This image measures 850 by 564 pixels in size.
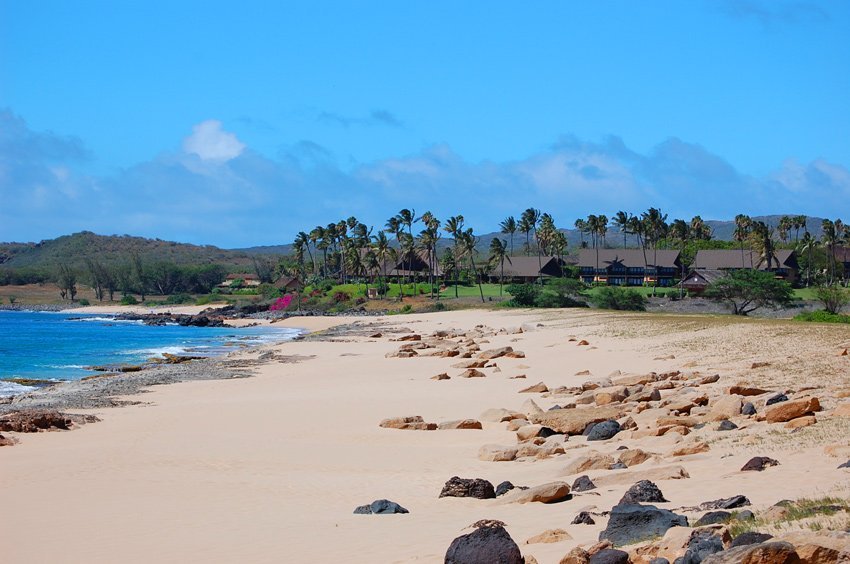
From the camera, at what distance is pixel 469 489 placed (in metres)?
12.5

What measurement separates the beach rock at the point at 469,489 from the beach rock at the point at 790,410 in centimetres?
640

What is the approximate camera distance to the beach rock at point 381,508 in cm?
1173

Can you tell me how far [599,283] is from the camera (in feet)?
419

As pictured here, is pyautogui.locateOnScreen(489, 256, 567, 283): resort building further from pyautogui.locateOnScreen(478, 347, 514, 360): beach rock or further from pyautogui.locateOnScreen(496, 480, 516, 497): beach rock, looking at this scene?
pyautogui.locateOnScreen(496, 480, 516, 497): beach rock

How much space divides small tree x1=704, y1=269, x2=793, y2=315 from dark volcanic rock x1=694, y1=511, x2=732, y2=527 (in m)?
69.0

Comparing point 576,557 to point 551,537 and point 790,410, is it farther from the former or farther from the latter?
point 790,410

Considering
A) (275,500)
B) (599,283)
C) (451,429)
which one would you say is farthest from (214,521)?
(599,283)

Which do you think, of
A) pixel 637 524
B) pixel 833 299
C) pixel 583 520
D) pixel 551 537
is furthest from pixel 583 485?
pixel 833 299

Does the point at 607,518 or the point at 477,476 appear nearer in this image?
the point at 607,518

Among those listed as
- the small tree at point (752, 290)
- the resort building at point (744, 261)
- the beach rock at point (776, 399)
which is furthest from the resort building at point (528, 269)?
the beach rock at point (776, 399)

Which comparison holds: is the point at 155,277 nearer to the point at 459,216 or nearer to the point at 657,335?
the point at 459,216

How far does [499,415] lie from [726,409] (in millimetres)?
5264

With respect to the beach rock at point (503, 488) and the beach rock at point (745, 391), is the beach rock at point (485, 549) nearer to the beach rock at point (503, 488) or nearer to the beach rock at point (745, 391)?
the beach rock at point (503, 488)

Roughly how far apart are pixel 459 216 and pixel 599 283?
1035 inches
